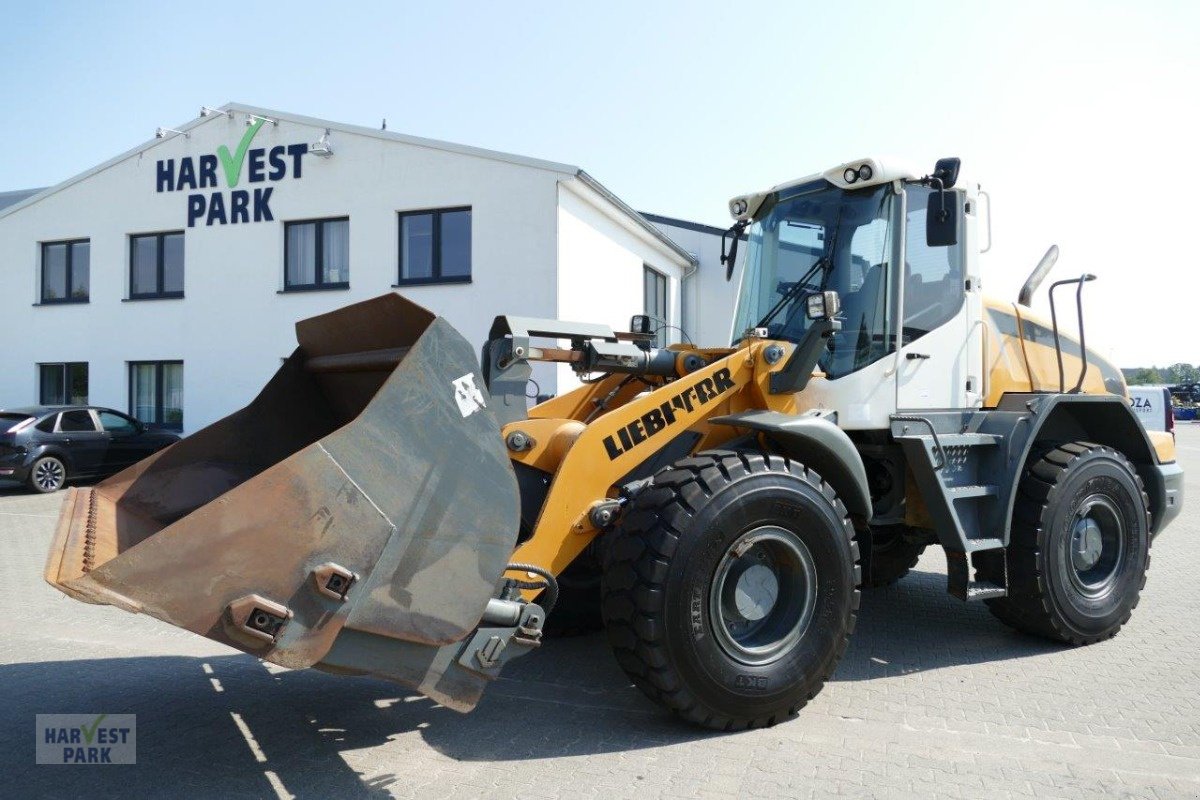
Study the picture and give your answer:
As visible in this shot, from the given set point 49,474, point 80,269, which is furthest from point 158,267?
point 49,474

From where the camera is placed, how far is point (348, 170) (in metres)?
17.2

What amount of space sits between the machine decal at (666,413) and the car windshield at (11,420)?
536 inches

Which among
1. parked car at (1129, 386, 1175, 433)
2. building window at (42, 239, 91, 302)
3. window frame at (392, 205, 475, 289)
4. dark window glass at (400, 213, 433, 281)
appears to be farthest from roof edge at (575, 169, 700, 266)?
building window at (42, 239, 91, 302)

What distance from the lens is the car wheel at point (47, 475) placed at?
569 inches

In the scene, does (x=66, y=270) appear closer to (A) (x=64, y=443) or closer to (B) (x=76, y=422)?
(B) (x=76, y=422)

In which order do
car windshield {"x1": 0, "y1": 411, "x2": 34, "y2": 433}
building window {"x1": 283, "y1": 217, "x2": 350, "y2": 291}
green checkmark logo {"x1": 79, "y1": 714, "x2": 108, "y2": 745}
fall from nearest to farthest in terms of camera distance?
green checkmark logo {"x1": 79, "y1": 714, "x2": 108, "y2": 745}
car windshield {"x1": 0, "y1": 411, "x2": 34, "y2": 433}
building window {"x1": 283, "y1": 217, "x2": 350, "y2": 291}

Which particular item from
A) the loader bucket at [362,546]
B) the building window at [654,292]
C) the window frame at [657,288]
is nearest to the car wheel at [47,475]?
the building window at [654,292]

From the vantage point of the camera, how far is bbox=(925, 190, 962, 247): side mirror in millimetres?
4895

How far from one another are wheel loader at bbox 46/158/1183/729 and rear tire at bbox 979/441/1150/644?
20mm

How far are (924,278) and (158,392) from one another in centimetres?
1758

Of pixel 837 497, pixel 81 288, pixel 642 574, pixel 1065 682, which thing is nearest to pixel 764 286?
pixel 837 497

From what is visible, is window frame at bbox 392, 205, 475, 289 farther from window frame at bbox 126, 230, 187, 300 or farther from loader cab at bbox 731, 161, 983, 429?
loader cab at bbox 731, 161, 983, 429

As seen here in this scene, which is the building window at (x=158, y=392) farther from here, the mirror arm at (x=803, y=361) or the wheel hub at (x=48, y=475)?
the mirror arm at (x=803, y=361)

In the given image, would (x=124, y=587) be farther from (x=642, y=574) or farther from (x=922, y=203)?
(x=922, y=203)
